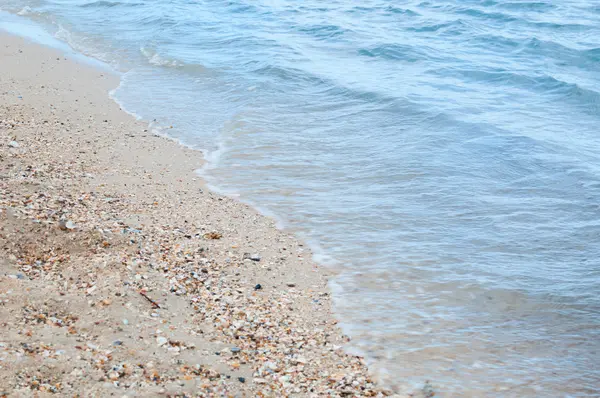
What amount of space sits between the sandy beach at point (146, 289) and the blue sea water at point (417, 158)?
1.44ft

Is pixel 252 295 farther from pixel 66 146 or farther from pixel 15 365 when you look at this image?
pixel 66 146

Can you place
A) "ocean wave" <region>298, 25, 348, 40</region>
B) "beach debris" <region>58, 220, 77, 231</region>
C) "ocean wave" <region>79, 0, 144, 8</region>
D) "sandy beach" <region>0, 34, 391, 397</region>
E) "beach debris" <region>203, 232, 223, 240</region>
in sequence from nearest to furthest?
"sandy beach" <region>0, 34, 391, 397</region> < "beach debris" <region>58, 220, 77, 231</region> < "beach debris" <region>203, 232, 223, 240</region> < "ocean wave" <region>298, 25, 348, 40</region> < "ocean wave" <region>79, 0, 144, 8</region>

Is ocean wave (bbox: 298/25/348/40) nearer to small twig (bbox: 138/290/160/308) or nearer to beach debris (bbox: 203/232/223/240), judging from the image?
beach debris (bbox: 203/232/223/240)

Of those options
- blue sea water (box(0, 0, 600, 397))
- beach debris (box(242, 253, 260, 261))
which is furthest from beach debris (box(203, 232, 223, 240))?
blue sea water (box(0, 0, 600, 397))

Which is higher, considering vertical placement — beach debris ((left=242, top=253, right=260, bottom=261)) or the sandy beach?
the sandy beach

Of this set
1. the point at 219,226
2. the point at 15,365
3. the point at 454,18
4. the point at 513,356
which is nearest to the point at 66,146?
the point at 219,226

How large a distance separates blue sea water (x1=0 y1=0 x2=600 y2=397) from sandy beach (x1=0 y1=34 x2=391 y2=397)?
17.3 inches

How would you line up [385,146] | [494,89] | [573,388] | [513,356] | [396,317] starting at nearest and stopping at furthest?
[573,388] → [513,356] → [396,317] → [385,146] → [494,89]

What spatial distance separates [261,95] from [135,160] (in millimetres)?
4236

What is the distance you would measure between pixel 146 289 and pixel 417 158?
504cm

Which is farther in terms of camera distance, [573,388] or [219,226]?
[219,226]

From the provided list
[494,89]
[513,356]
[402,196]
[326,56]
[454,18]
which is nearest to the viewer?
[513,356]

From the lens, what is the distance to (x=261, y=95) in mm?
11828

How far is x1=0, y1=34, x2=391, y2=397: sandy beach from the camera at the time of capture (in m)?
4.03
